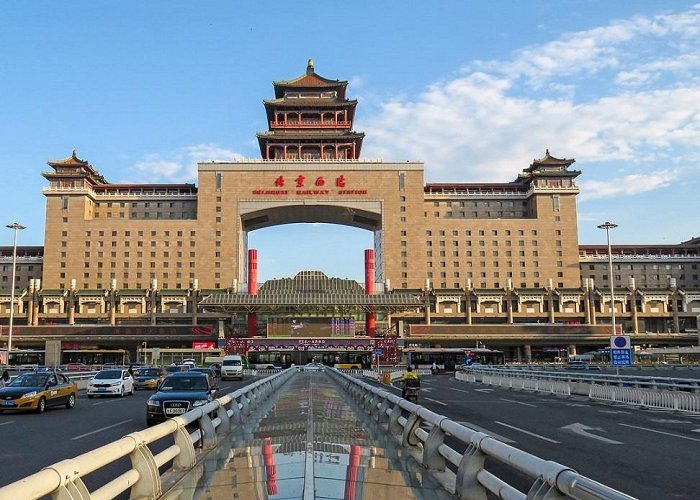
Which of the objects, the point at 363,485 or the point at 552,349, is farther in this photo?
the point at 552,349

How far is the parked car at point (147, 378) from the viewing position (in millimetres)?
42125

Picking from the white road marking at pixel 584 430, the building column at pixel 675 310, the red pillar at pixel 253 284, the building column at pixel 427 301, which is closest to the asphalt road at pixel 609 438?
the white road marking at pixel 584 430

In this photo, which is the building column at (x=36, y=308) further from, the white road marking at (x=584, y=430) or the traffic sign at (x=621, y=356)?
the white road marking at (x=584, y=430)

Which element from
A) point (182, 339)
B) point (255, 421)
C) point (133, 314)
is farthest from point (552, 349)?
point (255, 421)

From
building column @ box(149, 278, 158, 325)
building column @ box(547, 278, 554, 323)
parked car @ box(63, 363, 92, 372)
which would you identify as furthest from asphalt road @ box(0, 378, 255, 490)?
building column @ box(547, 278, 554, 323)

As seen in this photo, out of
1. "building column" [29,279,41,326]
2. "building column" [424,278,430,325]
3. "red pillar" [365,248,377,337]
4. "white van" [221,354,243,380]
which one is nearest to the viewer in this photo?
"white van" [221,354,243,380]

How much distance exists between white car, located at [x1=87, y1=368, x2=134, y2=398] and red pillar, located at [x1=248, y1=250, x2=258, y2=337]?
71.3 m

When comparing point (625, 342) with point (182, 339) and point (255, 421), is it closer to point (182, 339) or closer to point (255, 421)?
point (255, 421)

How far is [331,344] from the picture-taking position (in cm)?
9969

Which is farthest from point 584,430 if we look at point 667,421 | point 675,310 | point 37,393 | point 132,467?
point 675,310

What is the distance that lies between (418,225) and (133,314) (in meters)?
51.6

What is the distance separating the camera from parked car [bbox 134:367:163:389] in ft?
138

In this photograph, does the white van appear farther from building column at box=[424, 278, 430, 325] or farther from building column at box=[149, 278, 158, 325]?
building column at box=[149, 278, 158, 325]

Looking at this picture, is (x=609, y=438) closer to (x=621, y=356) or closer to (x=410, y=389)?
(x=410, y=389)
